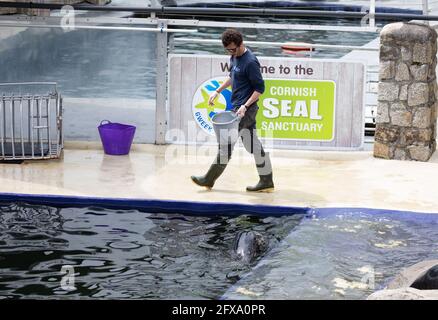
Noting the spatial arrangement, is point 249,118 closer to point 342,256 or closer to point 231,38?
point 231,38

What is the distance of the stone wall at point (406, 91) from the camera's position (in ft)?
39.7

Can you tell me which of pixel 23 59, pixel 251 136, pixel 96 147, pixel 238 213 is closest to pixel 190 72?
pixel 96 147

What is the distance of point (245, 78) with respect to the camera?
10.5 meters

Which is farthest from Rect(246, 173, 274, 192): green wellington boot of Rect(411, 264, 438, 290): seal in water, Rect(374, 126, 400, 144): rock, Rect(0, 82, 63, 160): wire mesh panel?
Rect(411, 264, 438, 290): seal in water

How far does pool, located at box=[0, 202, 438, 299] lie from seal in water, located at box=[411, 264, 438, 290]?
0.40 meters

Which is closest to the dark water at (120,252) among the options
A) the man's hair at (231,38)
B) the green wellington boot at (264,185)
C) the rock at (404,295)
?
the green wellington boot at (264,185)

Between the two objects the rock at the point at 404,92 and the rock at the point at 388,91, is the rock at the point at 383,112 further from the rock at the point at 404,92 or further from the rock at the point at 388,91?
the rock at the point at 404,92

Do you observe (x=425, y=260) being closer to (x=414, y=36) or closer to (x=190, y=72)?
(x=414, y=36)

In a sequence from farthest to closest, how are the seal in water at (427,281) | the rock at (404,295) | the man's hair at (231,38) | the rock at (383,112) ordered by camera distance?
the rock at (383,112), the man's hair at (231,38), the seal in water at (427,281), the rock at (404,295)

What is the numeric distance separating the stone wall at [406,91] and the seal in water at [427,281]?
A: 504 cm

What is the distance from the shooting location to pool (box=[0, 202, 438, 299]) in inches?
300

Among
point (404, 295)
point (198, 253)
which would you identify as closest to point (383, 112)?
point (198, 253)

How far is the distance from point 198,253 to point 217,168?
2264 millimetres

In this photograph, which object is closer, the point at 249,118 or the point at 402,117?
the point at 249,118
